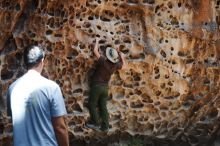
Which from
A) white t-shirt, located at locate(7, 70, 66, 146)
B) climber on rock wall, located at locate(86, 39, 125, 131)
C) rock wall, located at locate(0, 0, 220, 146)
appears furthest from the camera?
climber on rock wall, located at locate(86, 39, 125, 131)

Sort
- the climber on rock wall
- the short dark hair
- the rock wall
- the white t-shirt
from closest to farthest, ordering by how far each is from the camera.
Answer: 1. the white t-shirt
2. the short dark hair
3. the rock wall
4. the climber on rock wall

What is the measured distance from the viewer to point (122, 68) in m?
5.18

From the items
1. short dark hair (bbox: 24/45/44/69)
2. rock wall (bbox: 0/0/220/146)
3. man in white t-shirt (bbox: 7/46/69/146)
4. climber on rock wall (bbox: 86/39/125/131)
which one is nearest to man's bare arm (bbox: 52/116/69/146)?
man in white t-shirt (bbox: 7/46/69/146)

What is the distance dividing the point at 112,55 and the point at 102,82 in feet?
1.01

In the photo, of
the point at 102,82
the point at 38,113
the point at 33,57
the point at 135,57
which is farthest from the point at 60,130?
the point at 135,57

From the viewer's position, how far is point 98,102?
505cm

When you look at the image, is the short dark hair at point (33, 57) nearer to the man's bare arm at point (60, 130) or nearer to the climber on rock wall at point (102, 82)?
the man's bare arm at point (60, 130)

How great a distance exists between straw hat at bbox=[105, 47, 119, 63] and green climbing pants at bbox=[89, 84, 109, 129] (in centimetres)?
30

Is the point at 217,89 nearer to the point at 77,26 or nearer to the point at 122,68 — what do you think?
the point at 122,68

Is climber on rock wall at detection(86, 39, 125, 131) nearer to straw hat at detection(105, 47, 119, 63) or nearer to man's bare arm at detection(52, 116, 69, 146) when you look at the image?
straw hat at detection(105, 47, 119, 63)

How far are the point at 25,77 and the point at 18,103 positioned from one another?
0.54ft

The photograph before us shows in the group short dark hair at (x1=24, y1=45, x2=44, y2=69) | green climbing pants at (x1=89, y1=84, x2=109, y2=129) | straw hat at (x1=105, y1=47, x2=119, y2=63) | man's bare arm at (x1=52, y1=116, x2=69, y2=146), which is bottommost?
green climbing pants at (x1=89, y1=84, x2=109, y2=129)

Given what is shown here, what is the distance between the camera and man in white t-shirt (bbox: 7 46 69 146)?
2760 millimetres

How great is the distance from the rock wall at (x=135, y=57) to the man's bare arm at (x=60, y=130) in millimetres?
1828
